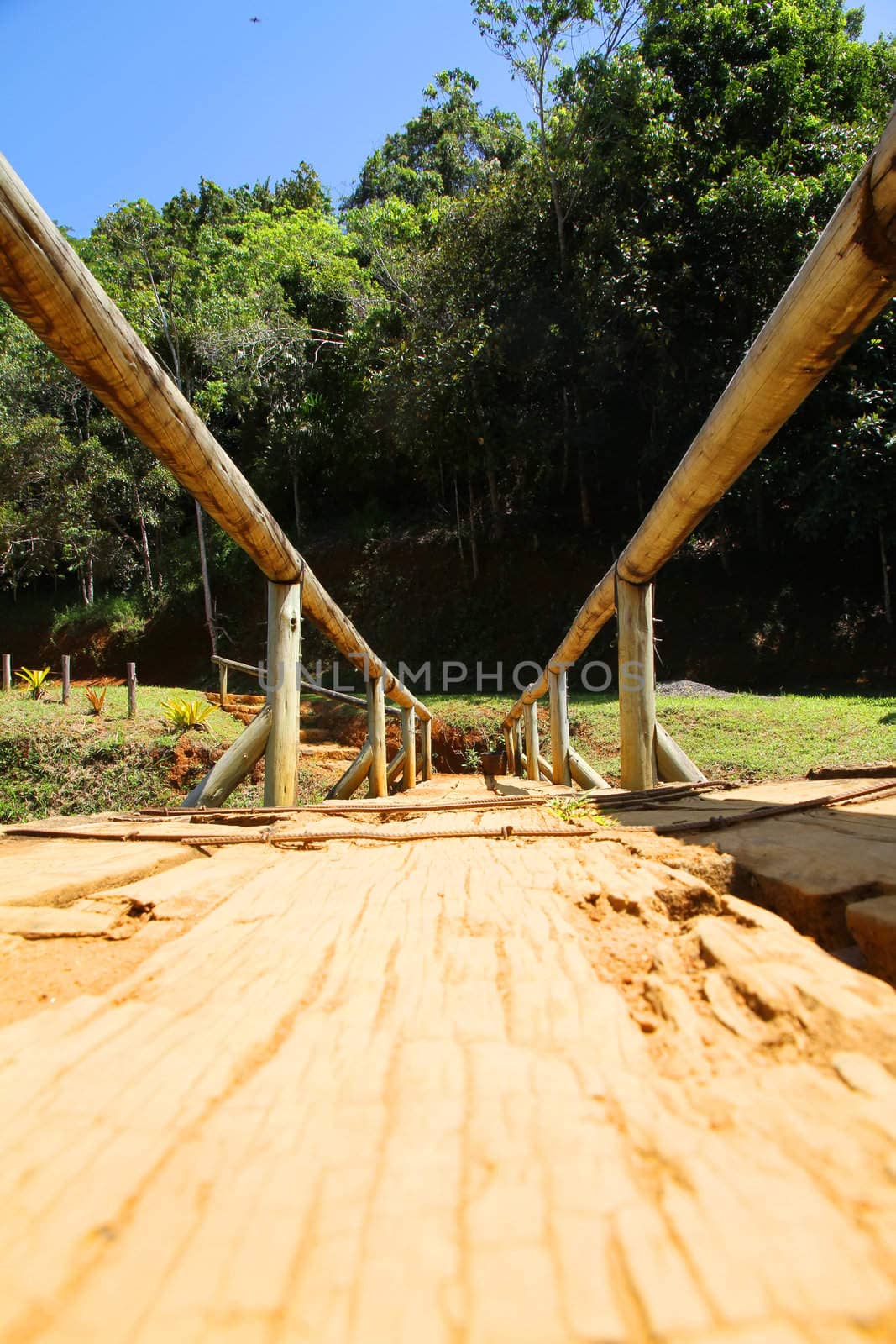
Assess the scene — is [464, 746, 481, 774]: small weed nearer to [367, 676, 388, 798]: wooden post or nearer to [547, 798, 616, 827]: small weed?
[367, 676, 388, 798]: wooden post

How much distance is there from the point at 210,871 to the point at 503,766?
850 cm

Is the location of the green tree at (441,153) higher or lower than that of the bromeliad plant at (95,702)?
higher

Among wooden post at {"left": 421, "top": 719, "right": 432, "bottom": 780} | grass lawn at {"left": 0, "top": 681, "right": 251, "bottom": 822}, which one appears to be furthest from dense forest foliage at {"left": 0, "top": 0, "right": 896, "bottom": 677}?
wooden post at {"left": 421, "top": 719, "right": 432, "bottom": 780}

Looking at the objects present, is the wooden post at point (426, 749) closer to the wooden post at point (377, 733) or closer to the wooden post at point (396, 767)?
the wooden post at point (396, 767)

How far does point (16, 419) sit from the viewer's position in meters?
17.6

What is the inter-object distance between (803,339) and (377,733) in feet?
9.58

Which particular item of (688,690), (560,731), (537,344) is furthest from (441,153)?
(560,731)

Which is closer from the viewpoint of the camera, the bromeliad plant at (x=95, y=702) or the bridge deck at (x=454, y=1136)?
the bridge deck at (x=454, y=1136)

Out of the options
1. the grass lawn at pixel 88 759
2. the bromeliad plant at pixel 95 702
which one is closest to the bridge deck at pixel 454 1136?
the grass lawn at pixel 88 759

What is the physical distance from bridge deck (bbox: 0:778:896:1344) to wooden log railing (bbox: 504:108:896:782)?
139 centimetres

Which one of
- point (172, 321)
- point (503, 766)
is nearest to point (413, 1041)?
point (503, 766)

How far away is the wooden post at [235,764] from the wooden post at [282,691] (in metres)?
0.04

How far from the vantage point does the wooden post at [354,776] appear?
393cm

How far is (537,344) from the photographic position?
1384cm
